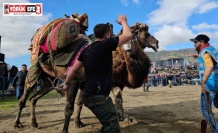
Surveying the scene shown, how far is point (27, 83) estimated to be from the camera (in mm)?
7320

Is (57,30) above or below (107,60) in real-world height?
above

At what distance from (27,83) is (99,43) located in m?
4.40

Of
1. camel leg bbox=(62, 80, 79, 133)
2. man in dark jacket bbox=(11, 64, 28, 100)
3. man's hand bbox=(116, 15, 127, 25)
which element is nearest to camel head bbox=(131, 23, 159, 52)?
camel leg bbox=(62, 80, 79, 133)

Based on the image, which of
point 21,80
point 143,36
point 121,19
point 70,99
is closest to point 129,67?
point 143,36

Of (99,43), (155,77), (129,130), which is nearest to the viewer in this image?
(99,43)

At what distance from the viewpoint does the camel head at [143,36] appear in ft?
24.6

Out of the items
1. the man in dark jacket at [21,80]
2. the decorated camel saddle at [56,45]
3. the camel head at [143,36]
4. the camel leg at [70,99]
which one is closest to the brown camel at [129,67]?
the camel head at [143,36]

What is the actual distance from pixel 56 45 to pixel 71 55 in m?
0.51

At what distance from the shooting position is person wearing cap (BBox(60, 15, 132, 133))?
11.5 feet

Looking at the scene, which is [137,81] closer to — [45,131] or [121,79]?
[121,79]

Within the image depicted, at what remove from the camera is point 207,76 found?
4859 millimetres

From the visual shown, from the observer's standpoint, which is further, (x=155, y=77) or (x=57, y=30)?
(x=155, y=77)

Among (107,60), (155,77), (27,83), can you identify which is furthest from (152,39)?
(155,77)

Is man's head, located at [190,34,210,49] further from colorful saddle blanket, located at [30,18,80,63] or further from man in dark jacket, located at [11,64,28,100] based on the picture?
man in dark jacket, located at [11,64,28,100]
